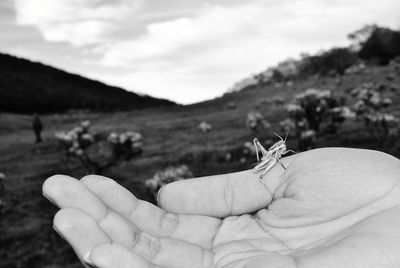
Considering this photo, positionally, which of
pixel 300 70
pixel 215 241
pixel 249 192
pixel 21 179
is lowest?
pixel 21 179

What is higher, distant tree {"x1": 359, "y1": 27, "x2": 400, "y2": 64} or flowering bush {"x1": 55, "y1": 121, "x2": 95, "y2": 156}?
distant tree {"x1": 359, "y1": 27, "x2": 400, "y2": 64}

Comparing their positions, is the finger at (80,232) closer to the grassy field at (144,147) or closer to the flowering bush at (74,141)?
the grassy field at (144,147)

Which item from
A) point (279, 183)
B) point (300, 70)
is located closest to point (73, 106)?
point (300, 70)

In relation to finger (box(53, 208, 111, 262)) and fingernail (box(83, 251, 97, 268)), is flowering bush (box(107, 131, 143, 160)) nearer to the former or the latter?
finger (box(53, 208, 111, 262))

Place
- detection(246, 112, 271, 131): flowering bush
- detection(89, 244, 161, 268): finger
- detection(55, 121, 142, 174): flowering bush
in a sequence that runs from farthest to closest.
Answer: detection(246, 112, 271, 131): flowering bush → detection(55, 121, 142, 174): flowering bush → detection(89, 244, 161, 268): finger

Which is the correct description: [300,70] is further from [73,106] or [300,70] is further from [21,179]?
[21,179]

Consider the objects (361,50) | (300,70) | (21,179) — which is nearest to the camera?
(21,179)

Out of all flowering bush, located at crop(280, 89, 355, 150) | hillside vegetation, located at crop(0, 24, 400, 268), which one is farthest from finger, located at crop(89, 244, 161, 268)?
flowering bush, located at crop(280, 89, 355, 150)

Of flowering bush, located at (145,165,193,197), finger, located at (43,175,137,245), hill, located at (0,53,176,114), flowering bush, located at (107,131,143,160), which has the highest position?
hill, located at (0,53,176,114)
